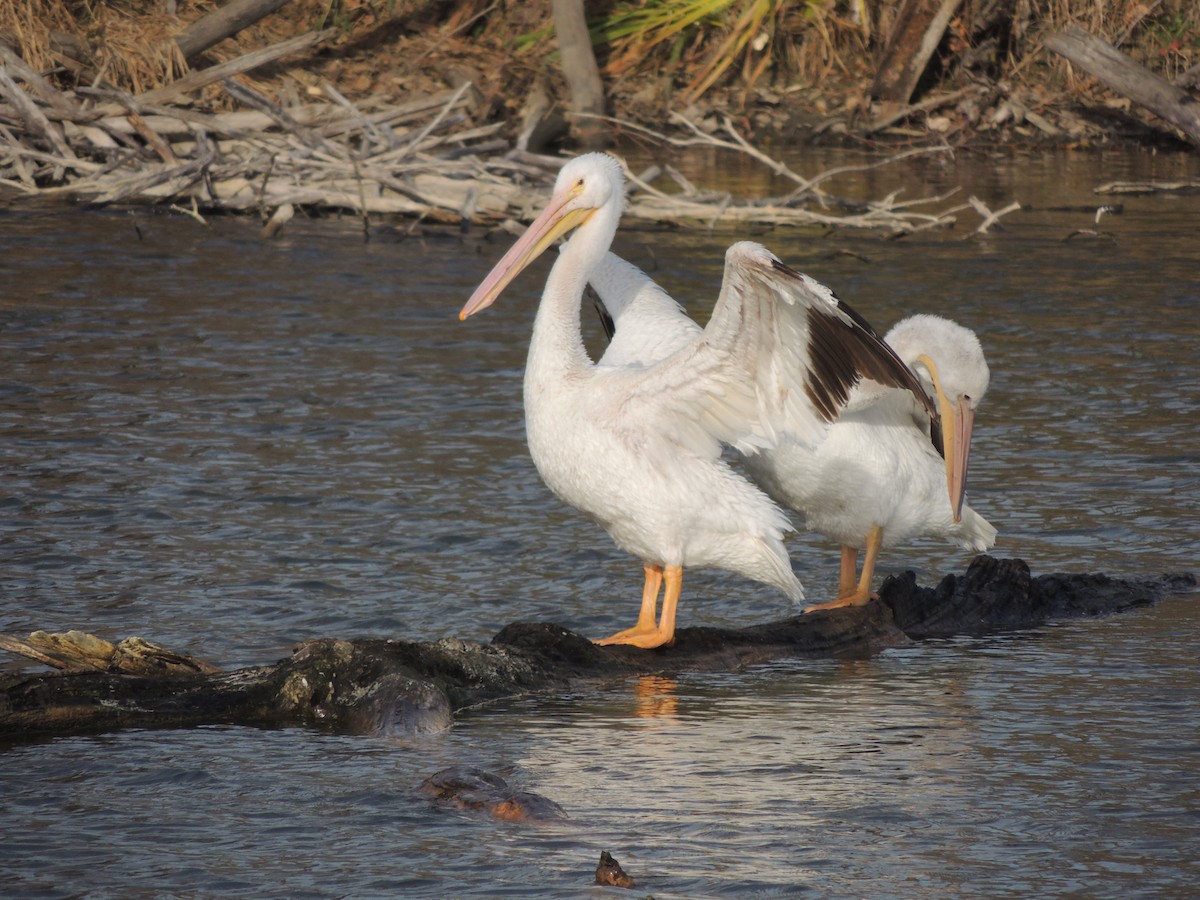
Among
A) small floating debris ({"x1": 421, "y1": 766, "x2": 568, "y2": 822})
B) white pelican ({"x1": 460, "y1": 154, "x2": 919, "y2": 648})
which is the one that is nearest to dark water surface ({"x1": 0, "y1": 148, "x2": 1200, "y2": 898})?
small floating debris ({"x1": 421, "y1": 766, "x2": 568, "y2": 822})

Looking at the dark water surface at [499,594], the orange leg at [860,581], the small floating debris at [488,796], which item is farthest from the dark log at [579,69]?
the small floating debris at [488,796]

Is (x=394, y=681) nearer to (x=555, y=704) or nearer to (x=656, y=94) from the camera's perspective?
(x=555, y=704)

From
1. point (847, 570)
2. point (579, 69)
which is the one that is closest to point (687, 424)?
point (847, 570)

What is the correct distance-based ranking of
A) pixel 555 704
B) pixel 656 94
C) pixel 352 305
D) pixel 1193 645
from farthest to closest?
pixel 656 94 → pixel 352 305 → pixel 1193 645 → pixel 555 704

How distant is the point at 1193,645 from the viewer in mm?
4742

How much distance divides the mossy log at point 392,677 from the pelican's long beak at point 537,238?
1.20 meters

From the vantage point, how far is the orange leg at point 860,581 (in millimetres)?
4977

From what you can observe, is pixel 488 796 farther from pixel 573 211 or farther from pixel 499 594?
pixel 573 211

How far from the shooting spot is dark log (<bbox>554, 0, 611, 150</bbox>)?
1684cm

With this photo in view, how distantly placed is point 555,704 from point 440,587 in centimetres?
124

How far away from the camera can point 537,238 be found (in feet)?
16.9

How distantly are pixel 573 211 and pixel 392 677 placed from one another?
175 centimetres

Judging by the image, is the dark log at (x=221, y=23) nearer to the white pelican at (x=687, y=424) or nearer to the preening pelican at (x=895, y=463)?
the white pelican at (x=687, y=424)

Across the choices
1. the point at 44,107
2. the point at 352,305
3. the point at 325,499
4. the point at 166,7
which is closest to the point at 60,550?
the point at 325,499
